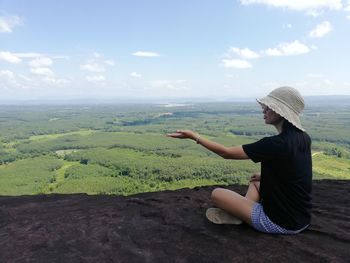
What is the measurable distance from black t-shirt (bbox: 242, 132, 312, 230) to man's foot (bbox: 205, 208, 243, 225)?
49cm

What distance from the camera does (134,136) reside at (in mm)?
96000

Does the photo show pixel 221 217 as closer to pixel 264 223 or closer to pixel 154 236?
pixel 264 223

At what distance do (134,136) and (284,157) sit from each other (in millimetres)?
93144

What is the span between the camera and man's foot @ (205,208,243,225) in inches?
171

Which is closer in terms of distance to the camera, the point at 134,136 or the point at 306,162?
the point at 306,162

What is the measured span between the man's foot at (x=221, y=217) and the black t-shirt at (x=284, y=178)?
0.49 meters

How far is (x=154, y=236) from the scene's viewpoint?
421 cm

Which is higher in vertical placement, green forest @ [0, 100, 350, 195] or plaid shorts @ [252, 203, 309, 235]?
plaid shorts @ [252, 203, 309, 235]

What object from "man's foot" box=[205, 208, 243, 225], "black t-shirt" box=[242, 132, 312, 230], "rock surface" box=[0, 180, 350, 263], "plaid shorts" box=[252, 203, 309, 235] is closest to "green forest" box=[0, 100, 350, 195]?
"rock surface" box=[0, 180, 350, 263]

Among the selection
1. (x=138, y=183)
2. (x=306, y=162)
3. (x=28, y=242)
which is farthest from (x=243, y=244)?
(x=138, y=183)

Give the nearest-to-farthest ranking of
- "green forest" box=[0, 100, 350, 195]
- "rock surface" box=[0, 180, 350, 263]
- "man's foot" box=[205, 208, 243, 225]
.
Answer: "rock surface" box=[0, 180, 350, 263] → "man's foot" box=[205, 208, 243, 225] → "green forest" box=[0, 100, 350, 195]

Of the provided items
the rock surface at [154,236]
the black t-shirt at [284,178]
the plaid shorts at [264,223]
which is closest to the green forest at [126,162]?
the rock surface at [154,236]

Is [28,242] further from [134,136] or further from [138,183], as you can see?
[134,136]

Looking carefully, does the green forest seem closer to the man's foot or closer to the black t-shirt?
the man's foot
